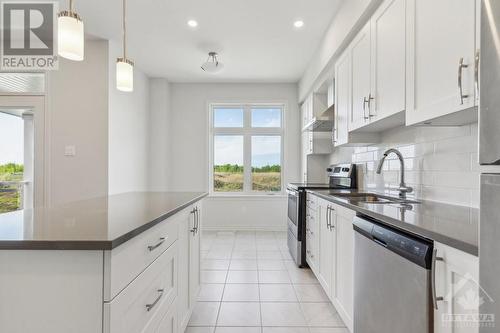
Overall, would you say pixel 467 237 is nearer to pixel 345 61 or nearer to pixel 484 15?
pixel 484 15

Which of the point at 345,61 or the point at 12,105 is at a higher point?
the point at 345,61

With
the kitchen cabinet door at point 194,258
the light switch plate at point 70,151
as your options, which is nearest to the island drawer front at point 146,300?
the kitchen cabinet door at point 194,258

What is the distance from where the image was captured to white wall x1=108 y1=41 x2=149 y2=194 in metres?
3.70

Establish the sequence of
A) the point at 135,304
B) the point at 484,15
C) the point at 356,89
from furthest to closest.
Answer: the point at 356,89 → the point at 135,304 → the point at 484,15

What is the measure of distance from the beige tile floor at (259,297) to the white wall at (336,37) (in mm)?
2364

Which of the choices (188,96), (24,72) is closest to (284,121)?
(188,96)

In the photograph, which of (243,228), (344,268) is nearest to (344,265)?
(344,268)

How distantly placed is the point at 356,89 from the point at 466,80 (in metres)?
1.24

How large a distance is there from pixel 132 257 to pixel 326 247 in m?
1.77

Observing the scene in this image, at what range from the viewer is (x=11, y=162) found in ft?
12.5

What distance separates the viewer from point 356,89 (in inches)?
92.9

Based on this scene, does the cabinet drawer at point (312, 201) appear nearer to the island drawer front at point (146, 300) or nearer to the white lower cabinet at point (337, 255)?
the white lower cabinet at point (337, 255)

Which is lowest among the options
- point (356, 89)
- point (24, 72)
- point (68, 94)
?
point (356, 89)

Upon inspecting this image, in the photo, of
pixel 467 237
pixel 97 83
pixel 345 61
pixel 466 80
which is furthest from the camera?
pixel 97 83
